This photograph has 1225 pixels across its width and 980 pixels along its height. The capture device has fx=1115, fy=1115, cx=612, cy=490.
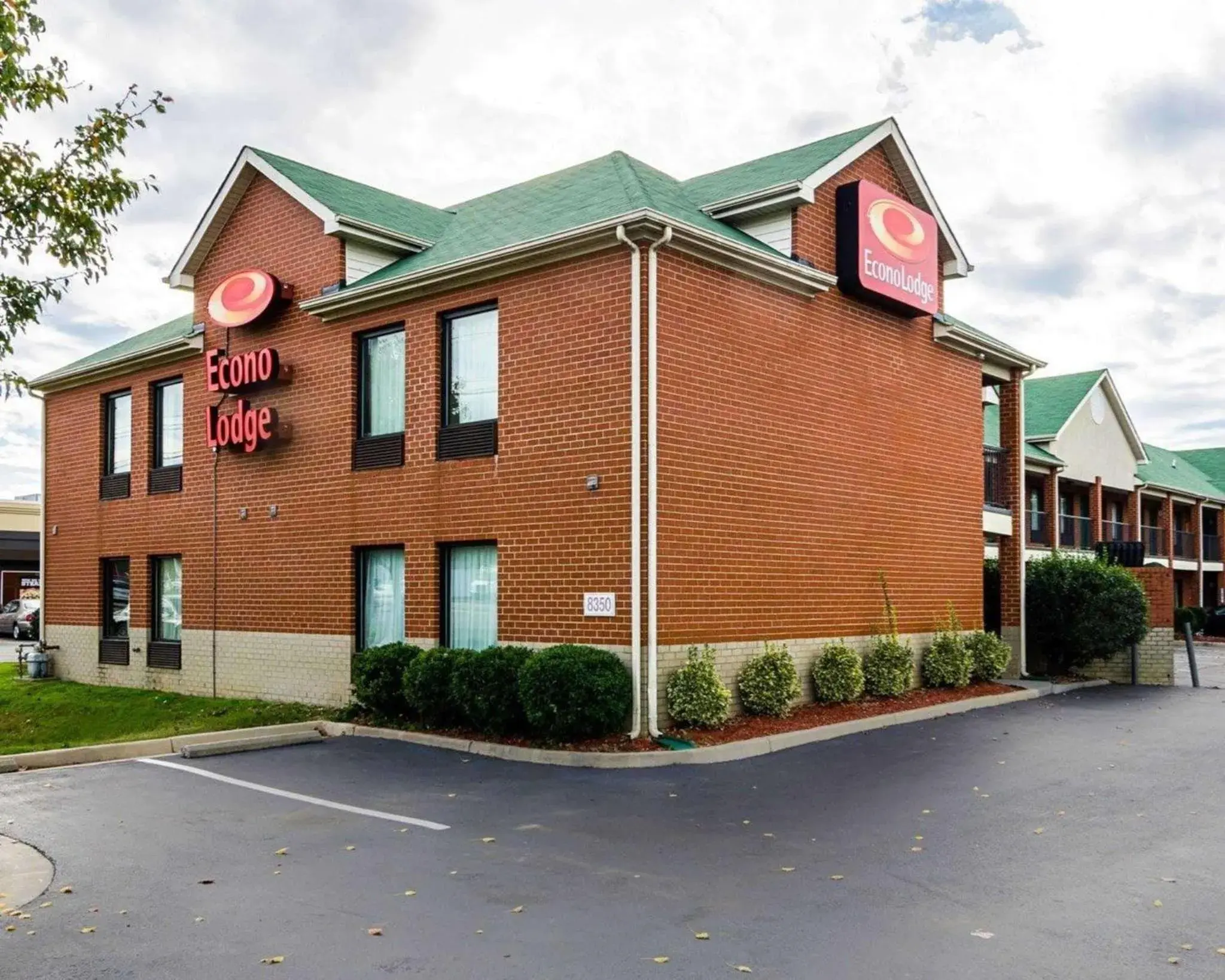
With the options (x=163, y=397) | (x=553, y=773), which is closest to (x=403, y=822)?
(x=553, y=773)

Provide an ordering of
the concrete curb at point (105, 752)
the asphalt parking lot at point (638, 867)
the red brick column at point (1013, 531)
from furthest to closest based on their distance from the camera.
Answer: the red brick column at point (1013, 531)
the concrete curb at point (105, 752)
the asphalt parking lot at point (638, 867)

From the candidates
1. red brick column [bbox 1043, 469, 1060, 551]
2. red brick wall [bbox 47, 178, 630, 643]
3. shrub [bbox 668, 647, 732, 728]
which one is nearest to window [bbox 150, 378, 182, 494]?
red brick wall [bbox 47, 178, 630, 643]

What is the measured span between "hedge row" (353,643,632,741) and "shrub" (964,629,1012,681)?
28.8 ft

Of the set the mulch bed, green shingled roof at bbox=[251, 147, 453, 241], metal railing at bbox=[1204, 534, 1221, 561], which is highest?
green shingled roof at bbox=[251, 147, 453, 241]

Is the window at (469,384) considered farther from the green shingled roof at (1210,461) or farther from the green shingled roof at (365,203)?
the green shingled roof at (1210,461)

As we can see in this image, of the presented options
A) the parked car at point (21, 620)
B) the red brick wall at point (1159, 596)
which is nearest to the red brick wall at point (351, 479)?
the red brick wall at point (1159, 596)

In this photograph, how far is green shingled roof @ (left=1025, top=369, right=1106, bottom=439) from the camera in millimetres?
37750

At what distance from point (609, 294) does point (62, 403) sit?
1568 cm

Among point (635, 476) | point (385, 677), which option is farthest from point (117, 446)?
point (635, 476)

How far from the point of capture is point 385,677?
15156mm

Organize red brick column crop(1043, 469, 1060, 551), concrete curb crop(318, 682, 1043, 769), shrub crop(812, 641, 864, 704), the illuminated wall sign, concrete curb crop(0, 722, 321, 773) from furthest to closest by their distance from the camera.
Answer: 1. red brick column crop(1043, 469, 1060, 551)
2. the illuminated wall sign
3. shrub crop(812, 641, 864, 704)
4. concrete curb crop(0, 722, 321, 773)
5. concrete curb crop(318, 682, 1043, 769)

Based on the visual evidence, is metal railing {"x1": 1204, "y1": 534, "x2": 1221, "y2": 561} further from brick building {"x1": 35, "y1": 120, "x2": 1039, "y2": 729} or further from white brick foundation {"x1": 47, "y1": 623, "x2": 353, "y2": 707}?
white brick foundation {"x1": 47, "y1": 623, "x2": 353, "y2": 707}

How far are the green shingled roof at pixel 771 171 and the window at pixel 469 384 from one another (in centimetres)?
409

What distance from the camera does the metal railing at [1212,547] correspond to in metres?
51.8
